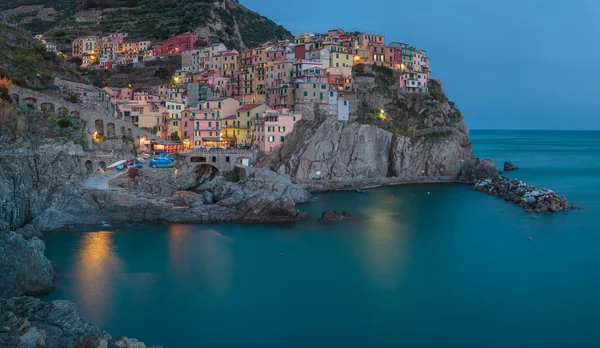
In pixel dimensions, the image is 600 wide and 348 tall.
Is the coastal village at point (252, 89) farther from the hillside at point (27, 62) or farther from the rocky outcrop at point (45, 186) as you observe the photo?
the rocky outcrop at point (45, 186)

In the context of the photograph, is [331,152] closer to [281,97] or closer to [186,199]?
[281,97]

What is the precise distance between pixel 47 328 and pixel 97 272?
821 centimetres

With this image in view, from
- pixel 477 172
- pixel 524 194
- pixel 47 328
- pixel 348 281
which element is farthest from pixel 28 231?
pixel 477 172

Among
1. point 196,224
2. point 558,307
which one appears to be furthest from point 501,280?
point 196,224

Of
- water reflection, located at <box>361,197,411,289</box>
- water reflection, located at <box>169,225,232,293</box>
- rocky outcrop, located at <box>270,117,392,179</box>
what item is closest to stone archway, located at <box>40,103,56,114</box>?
water reflection, located at <box>169,225,232,293</box>

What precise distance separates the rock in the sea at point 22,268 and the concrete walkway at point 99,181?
34.6ft

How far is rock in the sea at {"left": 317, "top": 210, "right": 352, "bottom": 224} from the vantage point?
31.0m

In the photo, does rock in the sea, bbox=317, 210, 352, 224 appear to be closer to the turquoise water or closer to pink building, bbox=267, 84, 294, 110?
the turquoise water

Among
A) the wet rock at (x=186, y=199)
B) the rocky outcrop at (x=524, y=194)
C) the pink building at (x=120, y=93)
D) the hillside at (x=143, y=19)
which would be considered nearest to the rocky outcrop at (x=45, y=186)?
the wet rock at (x=186, y=199)

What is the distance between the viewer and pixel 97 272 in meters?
21.8

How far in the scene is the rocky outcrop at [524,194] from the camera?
3562cm

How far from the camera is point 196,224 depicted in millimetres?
29922

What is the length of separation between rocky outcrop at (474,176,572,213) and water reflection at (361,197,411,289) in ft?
28.0

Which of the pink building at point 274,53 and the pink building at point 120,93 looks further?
the pink building at point 274,53
